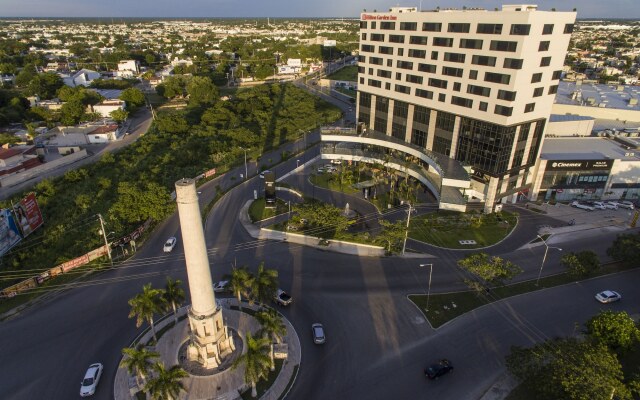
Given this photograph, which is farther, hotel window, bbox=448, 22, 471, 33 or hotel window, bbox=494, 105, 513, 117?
hotel window, bbox=448, 22, 471, 33

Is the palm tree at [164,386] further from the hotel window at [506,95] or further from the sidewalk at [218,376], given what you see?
the hotel window at [506,95]

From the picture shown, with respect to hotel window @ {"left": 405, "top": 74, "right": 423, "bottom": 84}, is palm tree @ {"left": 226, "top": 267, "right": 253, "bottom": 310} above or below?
below

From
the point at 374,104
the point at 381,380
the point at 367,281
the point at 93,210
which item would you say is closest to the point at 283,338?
the point at 381,380

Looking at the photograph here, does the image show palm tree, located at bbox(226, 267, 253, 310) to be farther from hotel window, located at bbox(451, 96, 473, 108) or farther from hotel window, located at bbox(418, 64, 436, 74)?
hotel window, located at bbox(418, 64, 436, 74)

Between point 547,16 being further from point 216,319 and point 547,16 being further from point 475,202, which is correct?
point 216,319

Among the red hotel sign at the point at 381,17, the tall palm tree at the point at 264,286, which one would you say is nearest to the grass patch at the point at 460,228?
the tall palm tree at the point at 264,286

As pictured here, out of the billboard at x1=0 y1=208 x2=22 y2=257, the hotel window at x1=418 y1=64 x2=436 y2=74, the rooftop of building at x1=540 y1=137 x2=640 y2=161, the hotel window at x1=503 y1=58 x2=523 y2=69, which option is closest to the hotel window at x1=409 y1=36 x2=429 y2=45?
the hotel window at x1=418 y1=64 x2=436 y2=74

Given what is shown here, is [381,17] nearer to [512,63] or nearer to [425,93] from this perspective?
[425,93]
